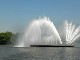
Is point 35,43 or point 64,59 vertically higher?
point 35,43

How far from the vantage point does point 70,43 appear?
135625mm

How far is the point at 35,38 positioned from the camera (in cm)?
14000

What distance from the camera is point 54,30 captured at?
13512 centimetres

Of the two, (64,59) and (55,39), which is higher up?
(55,39)

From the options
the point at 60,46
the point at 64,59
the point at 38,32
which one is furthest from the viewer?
the point at 38,32

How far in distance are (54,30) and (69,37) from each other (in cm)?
805

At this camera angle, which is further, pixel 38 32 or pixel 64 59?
pixel 38 32

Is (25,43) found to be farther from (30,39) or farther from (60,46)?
(60,46)

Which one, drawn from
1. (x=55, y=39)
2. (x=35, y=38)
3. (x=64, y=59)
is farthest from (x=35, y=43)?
(x=64, y=59)

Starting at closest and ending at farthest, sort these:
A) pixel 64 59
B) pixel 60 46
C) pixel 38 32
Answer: pixel 64 59 → pixel 60 46 → pixel 38 32

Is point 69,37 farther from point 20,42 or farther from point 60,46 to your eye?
point 20,42

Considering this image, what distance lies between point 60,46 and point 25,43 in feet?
62.8

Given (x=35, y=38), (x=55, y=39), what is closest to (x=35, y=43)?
(x=35, y=38)

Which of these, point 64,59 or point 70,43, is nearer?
point 64,59
